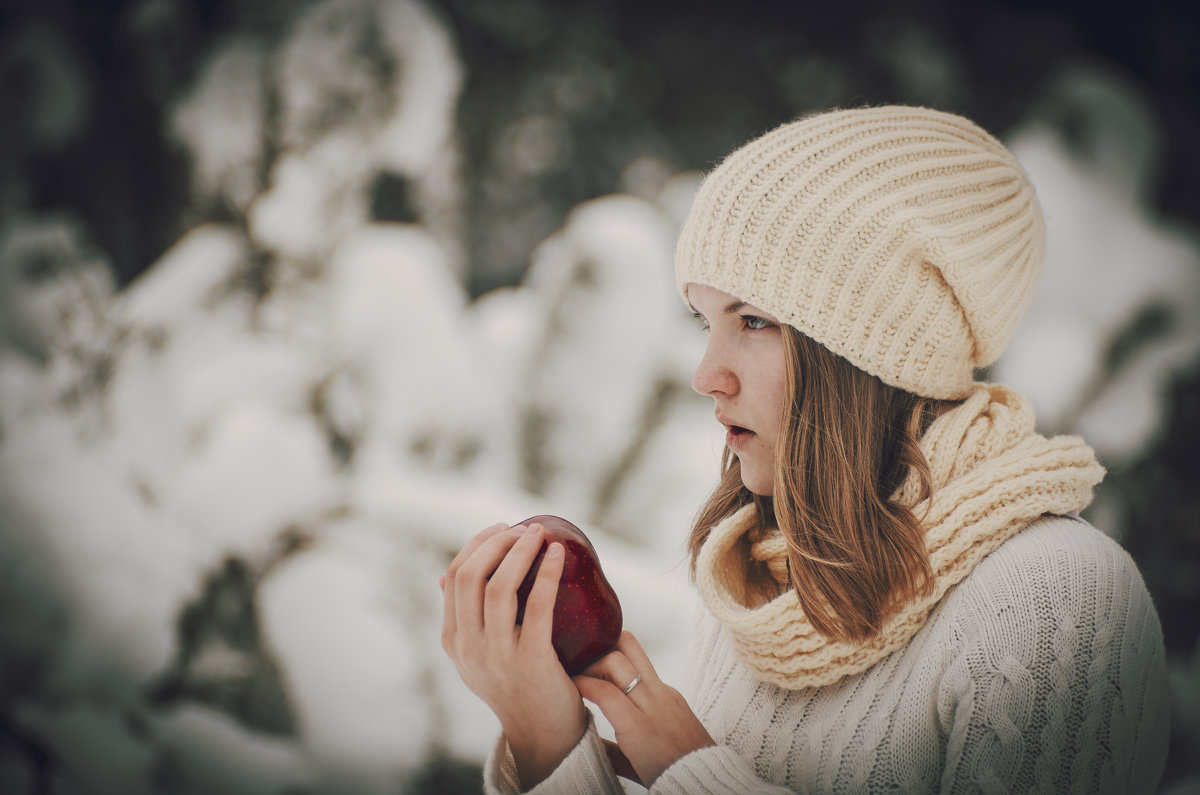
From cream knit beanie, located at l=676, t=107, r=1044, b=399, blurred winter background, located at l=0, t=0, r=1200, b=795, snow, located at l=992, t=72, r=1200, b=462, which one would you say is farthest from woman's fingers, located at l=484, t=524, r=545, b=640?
snow, located at l=992, t=72, r=1200, b=462

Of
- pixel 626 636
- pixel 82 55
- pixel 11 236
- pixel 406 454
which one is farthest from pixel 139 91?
pixel 626 636

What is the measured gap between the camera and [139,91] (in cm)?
140

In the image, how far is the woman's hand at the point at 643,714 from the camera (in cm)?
42

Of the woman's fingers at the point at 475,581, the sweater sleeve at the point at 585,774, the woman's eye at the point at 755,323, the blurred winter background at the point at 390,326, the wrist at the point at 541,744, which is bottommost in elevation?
the sweater sleeve at the point at 585,774

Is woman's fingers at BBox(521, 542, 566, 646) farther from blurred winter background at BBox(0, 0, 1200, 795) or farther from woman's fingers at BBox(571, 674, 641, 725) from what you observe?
blurred winter background at BBox(0, 0, 1200, 795)

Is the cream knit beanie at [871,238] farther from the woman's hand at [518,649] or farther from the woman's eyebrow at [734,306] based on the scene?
the woman's hand at [518,649]

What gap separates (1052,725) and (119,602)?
53.9 inches

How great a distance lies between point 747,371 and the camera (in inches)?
19.3

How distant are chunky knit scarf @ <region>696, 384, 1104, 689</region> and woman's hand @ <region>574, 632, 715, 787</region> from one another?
8 cm

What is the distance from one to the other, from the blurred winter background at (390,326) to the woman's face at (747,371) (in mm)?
715

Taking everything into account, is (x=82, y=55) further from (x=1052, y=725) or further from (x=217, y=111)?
(x=1052, y=725)

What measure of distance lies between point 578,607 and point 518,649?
5cm

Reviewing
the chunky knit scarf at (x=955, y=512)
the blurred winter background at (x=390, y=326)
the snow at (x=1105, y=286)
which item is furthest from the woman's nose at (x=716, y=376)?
the snow at (x=1105, y=286)

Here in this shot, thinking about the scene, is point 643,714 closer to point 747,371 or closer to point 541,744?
point 541,744
